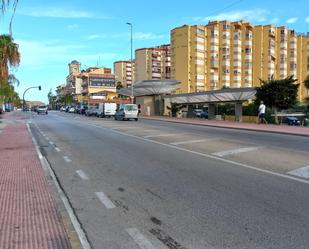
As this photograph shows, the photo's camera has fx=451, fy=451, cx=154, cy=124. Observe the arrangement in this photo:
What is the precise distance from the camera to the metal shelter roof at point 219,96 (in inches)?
1688

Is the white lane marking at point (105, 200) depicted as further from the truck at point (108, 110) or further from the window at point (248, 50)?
the window at point (248, 50)

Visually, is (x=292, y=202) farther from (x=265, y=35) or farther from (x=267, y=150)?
(x=265, y=35)

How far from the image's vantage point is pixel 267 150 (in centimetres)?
1518

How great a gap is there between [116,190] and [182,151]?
6551 mm

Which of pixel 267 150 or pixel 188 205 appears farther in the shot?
pixel 267 150

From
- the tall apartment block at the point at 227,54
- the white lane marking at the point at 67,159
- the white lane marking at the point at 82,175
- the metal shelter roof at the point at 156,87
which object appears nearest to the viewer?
the white lane marking at the point at 82,175

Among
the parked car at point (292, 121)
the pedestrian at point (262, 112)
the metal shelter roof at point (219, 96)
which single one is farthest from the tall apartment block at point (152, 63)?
the pedestrian at point (262, 112)

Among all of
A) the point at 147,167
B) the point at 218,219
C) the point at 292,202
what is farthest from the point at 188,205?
the point at 147,167

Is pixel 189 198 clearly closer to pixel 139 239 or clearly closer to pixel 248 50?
pixel 139 239

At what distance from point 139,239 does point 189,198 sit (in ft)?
7.76

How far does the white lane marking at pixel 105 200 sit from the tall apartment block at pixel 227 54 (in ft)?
369

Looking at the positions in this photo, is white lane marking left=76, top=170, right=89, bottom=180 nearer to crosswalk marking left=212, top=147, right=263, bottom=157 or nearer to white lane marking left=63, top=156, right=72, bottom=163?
white lane marking left=63, top=156, right=72, bottom=163

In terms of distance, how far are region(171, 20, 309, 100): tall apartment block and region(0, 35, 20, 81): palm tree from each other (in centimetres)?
8959

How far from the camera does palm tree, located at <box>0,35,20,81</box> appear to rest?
30359mm
